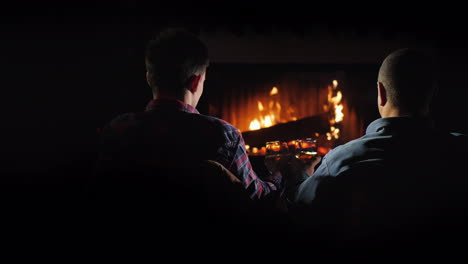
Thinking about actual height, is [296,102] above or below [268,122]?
above

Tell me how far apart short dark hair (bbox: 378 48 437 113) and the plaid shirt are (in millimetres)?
685

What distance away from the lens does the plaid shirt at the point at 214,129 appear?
1207 mm

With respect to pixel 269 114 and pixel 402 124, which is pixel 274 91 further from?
pixel 402 124

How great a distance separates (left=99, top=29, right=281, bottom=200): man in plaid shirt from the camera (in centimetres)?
113

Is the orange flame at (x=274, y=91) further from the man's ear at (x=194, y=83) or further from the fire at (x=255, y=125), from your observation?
the man's ear at (x=194, y=83)

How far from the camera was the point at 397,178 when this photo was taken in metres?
1.14

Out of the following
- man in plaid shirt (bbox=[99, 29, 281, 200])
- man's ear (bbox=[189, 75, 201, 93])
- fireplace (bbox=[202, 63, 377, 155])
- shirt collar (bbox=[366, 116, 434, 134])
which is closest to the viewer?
man in plaid shirt (bbox=[99, 29, 281, 200])

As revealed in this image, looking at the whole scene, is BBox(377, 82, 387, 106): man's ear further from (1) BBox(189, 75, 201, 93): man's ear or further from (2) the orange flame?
(2) the orange flame

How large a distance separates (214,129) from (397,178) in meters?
0.66

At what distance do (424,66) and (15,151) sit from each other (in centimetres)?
369

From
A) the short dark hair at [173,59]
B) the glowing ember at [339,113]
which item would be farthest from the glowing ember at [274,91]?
the short dark hair at [173,59]

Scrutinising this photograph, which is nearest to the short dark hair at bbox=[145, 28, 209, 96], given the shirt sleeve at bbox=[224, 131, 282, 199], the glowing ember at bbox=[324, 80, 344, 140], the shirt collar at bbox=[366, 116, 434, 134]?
the shirt sleeve at bbox=[224, 131, 282, 199]

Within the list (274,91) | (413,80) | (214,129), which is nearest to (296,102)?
(274,91)

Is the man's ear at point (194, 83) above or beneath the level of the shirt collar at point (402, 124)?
above
